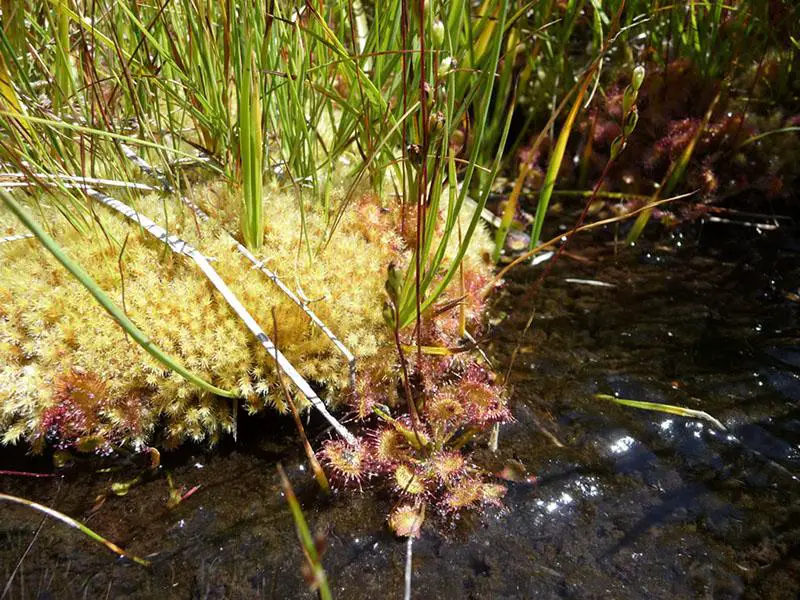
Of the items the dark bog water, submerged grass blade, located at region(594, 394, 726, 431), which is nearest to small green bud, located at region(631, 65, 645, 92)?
submerged grass blade, located at region(594, 394, 726, 431)

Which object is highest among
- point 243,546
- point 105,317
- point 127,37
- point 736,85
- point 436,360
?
point 127,37

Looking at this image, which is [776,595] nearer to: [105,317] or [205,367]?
[205,367]

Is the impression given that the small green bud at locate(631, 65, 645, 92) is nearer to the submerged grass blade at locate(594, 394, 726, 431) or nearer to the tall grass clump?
the tall grass clump

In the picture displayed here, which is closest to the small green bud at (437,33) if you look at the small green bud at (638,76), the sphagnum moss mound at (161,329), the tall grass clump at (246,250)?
the tall grass clump at (246,250)

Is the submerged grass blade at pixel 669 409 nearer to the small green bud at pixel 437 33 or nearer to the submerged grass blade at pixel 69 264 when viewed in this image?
the small green bud at pixel 437 33

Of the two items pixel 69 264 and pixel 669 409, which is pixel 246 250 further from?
pixel 669 409

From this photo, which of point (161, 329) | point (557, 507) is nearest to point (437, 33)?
point (161, 329)

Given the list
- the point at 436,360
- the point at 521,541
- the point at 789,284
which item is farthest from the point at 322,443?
the point at 789,284
